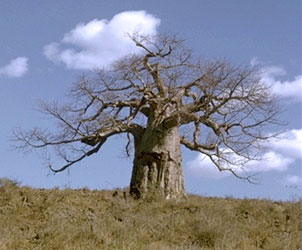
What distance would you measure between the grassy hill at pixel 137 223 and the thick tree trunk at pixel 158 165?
0.66m

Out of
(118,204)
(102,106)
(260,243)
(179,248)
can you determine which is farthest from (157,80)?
(179,248)

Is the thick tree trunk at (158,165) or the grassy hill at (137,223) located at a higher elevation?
the thick tree trunk at (158,165)

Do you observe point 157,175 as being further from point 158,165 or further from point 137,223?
point 137,223

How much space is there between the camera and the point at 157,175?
15938 millimetres

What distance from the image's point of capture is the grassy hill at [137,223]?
985cm

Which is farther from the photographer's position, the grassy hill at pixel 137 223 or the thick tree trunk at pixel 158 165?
the thick tree trunk at pixel 158 165

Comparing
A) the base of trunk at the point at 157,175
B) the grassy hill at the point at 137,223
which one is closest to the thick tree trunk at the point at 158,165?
the base of trunk at the point at 157,175

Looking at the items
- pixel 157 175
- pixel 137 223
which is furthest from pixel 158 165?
pixel 137 223

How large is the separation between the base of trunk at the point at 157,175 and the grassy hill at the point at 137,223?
60 centimetres

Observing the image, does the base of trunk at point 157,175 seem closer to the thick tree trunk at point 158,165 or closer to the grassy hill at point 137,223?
the thick tree trunk at point 158,165

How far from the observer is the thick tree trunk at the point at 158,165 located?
1588 centimetres

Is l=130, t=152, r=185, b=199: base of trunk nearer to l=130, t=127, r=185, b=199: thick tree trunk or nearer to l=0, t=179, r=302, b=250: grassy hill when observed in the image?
l=130, t=127, r=185, b=199: thick tree trunk

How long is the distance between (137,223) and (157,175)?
4.63 metres

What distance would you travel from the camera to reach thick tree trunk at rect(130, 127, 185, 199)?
15875 millimetres
